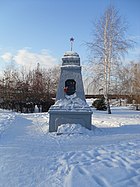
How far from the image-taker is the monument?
10953mm

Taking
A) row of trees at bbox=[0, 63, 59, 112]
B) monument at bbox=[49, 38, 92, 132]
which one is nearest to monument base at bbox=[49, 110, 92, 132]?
monument at bbox=[49, 38, 92, 132]

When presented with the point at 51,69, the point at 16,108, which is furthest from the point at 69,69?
the point at 51,69

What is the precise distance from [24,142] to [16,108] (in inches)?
729

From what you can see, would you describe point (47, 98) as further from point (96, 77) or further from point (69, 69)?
point (69, 69)

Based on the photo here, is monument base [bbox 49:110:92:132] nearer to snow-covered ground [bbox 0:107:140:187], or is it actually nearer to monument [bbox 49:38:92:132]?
monument [bbox 49:38:92:132]

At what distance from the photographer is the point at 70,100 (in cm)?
1137

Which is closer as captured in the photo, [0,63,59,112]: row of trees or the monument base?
the monument base

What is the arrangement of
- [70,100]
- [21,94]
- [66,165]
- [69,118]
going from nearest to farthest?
[66,165] → [69,118] → [70,100] → [21,94]

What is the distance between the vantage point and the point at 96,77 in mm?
21688

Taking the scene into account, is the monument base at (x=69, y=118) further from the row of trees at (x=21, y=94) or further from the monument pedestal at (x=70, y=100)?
the row of trees at (x=21, y=94)

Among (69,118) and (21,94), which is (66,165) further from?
(21,94)

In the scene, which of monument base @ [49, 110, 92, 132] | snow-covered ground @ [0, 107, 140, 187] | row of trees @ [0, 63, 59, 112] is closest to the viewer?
snow-covered ground @ [0, 107, 140, 187]

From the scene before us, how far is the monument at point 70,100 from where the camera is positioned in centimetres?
1095

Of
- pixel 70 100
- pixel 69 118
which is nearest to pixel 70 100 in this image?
pixel 70 100
